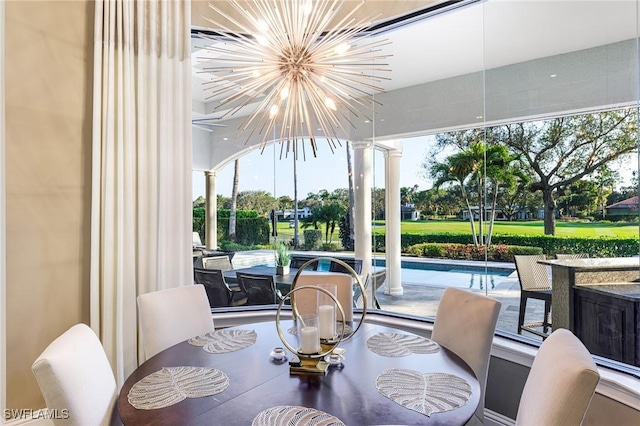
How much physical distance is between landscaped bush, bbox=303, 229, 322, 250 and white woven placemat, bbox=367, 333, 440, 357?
6.05 feet

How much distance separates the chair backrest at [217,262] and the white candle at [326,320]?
6.82 ft

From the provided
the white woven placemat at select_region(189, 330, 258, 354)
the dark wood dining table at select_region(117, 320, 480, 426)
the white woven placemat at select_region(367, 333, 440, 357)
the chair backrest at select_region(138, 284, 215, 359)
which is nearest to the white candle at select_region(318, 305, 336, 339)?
the dark wood dining table at select_region(117, 320, 480, 426)

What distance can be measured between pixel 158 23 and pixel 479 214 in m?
2.81

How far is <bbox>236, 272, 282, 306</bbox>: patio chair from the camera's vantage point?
11.3 feet

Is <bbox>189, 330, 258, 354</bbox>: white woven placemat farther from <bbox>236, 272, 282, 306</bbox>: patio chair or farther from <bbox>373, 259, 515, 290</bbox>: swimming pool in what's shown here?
<bbox>373, 259, 515, 290</bbox>: swimming pool

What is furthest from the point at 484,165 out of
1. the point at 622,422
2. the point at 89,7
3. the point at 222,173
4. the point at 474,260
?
the point at 89,7

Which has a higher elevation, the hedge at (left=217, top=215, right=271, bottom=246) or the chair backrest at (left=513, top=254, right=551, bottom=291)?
the hedge at (left=217, top=215, right=271, bottom=246)

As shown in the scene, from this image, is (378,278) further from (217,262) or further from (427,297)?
(217,262)

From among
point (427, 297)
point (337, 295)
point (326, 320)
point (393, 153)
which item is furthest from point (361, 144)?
point (326, 320)

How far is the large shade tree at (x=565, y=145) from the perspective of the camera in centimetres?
229

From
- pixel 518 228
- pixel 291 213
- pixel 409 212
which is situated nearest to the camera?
pixel 518 228

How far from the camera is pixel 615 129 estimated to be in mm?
2295

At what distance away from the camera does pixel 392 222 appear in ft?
12.0

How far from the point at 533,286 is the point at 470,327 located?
1125 mm
